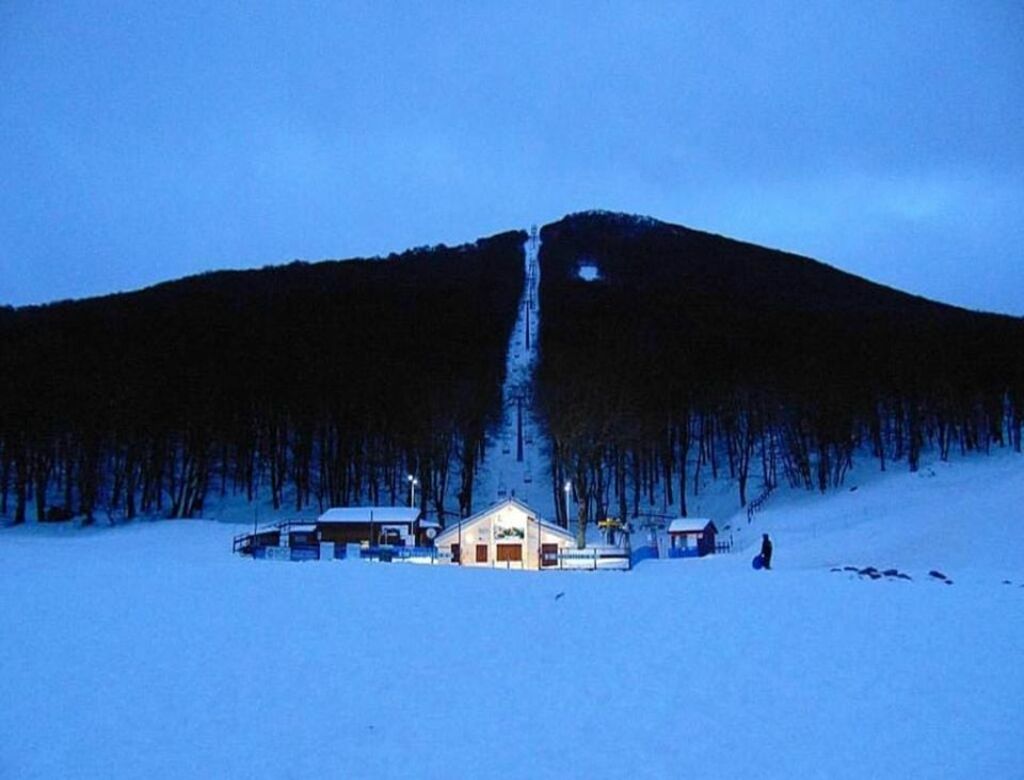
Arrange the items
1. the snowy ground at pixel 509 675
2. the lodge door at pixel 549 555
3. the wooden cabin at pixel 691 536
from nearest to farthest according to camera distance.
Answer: the snowy ground at pixel 509 675
the lodge door at pixel 549 555
the wooden cabin at pixel 691 536

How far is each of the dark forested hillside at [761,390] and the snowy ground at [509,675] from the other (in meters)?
26.8

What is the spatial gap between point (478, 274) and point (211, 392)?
70223mm

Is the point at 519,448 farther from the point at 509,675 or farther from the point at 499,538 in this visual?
the point at 509,675

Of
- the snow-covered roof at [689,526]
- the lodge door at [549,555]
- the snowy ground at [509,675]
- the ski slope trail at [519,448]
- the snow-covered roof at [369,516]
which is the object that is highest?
the ski slope trail at [519,448]

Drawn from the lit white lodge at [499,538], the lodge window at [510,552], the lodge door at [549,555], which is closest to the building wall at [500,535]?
the lit white lodge at [499,538]

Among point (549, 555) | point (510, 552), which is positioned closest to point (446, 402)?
point (510, 552)

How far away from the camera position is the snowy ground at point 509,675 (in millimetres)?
11562

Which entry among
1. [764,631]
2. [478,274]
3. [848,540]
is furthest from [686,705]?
[478,274]

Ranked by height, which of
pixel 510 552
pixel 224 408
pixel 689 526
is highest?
pixel 224 408

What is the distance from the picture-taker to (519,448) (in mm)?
78500

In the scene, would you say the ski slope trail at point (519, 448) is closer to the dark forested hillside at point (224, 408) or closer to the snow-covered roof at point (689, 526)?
the dark forested hillside at point (224, 408)

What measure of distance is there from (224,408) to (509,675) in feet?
187

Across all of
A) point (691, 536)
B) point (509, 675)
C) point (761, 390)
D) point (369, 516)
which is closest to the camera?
point (509, 675)

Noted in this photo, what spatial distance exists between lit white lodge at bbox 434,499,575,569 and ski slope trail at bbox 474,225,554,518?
821cm
